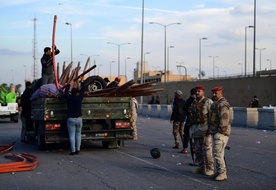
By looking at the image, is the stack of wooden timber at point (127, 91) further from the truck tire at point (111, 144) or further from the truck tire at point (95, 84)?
the truck tire at point (111, 144)

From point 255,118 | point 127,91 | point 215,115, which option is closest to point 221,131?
point 215,115

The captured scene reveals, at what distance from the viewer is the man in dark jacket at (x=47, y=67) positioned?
52.4ft

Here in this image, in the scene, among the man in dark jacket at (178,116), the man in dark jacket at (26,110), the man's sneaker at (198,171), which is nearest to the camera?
the man's sneaker at (198,171)

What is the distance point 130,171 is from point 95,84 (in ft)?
18.0

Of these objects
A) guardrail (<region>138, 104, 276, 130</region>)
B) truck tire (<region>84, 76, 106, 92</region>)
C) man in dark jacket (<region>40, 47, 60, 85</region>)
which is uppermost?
man in dark jacket (<region>40, 47, 60, 85</region>)

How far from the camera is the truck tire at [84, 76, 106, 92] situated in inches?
618

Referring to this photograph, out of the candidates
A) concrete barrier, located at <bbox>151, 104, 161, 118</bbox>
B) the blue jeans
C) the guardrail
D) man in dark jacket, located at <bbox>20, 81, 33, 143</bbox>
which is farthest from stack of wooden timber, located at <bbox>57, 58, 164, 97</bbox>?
concrete barrier, located at <bbox>151, 104, 161, 118</bbox>

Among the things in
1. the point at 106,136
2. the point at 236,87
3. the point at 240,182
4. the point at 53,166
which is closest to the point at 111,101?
the point at 106,136

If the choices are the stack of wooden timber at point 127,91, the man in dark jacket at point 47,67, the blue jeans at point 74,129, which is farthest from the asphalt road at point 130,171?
the man in dark jacket at point 47,67

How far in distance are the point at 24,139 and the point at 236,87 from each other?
4043 centimetres

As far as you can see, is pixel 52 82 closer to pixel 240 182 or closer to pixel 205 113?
pixel 205 113

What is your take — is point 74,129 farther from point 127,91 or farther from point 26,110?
point 26,110

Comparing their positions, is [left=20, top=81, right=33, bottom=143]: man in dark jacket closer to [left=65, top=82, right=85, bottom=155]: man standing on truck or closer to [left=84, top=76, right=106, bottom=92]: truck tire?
[left=84, top=76, right=106, bottom=92]: truck tire

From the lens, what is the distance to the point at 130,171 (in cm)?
1123
